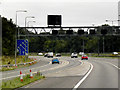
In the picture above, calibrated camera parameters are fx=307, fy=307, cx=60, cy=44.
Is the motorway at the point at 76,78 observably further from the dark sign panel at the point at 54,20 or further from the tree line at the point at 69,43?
the tree line at the point at 69,43

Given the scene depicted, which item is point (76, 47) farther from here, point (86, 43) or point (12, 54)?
point (12, 54)

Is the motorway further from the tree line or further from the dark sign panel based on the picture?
the tree line

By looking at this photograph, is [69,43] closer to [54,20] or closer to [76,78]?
[54,20]

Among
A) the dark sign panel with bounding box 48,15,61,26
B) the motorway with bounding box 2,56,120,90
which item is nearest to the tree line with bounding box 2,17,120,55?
the dark sign panel with bounding box 48,15,61,26

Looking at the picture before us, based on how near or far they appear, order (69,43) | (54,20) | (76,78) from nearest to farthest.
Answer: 1. (76,78)
2. (54,20)
3. (69,43)

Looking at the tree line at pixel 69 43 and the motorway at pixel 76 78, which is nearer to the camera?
the motorway at pixel 76 78

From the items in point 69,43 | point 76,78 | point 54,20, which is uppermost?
point 54,20

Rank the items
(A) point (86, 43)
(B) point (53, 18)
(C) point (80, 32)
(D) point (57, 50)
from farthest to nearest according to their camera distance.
→ 1. (D) point (57, 50)
2. (A) point (86, 43)
3. (C) point (80, 32)
4. (B) point (53, 18)

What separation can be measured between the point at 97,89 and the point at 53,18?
3126 centimetres

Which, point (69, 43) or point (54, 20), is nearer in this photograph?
point (54, 20)

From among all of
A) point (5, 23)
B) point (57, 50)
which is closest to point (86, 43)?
point (57, 50)

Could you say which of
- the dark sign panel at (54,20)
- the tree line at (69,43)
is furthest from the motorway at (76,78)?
the tree line at (69,43)

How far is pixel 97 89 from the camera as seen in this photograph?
16297 millimetres

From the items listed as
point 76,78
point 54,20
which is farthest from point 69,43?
point 76,78
